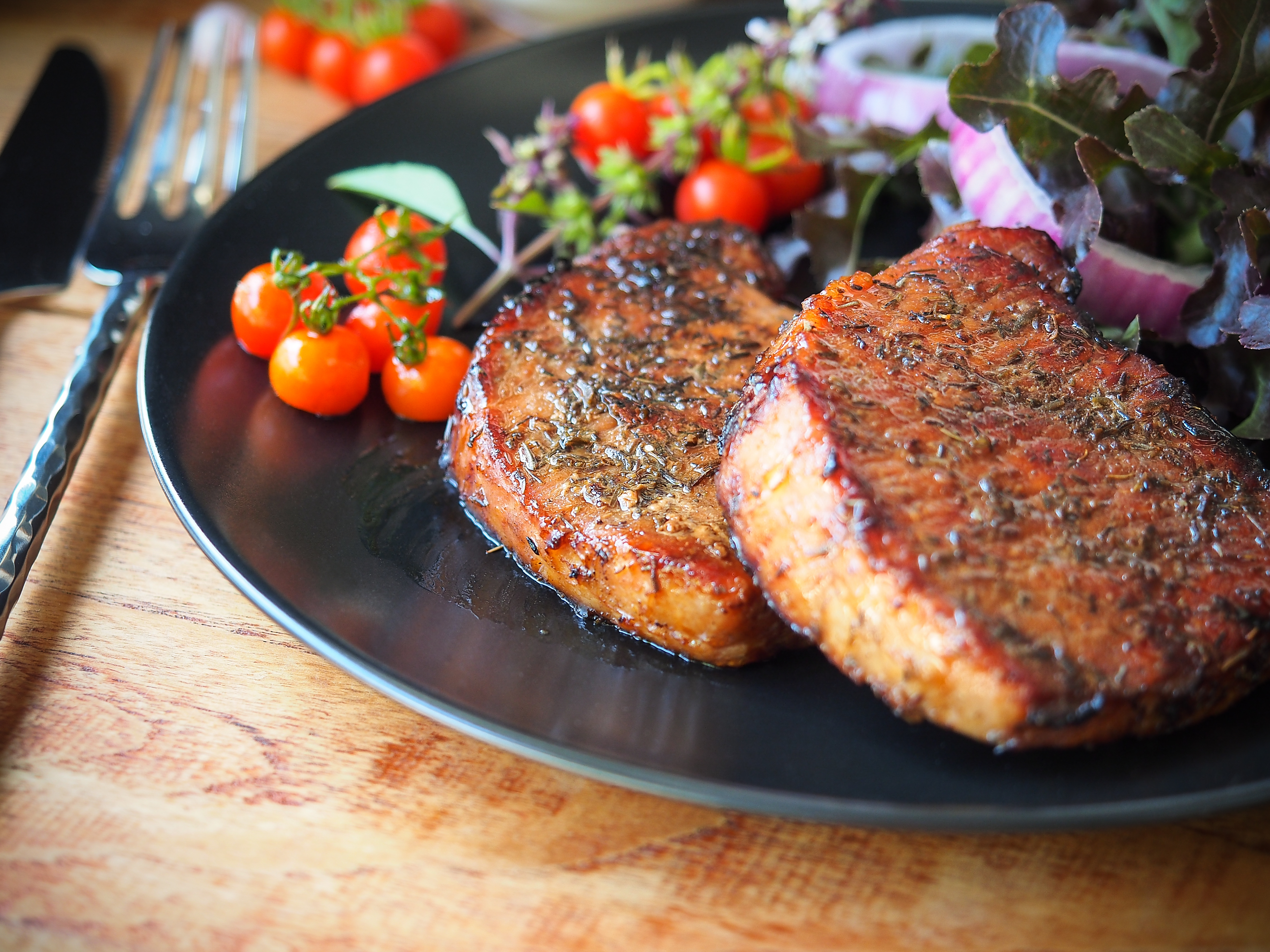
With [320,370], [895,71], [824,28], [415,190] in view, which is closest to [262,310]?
[320,370]

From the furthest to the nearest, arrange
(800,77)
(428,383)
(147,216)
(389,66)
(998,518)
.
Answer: (389,66)
(800,77)
(147,216)
(428,383)
(998,518)

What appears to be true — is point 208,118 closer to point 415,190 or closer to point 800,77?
point 415,190

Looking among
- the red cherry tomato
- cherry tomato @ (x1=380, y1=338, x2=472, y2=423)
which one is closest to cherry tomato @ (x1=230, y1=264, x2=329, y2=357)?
the red cherry tomato

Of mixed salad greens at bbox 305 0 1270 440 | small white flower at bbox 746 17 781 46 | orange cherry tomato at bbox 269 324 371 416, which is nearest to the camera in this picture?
orange cherry tomato at bbox 269 324 371 416

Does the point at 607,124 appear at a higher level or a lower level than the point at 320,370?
higher

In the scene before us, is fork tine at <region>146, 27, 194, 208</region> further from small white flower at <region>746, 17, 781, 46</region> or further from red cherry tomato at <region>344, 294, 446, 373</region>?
small white flower at <region>746, 17, 781, 46</region>

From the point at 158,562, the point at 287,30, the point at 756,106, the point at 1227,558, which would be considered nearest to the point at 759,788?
the point at 1227,558
